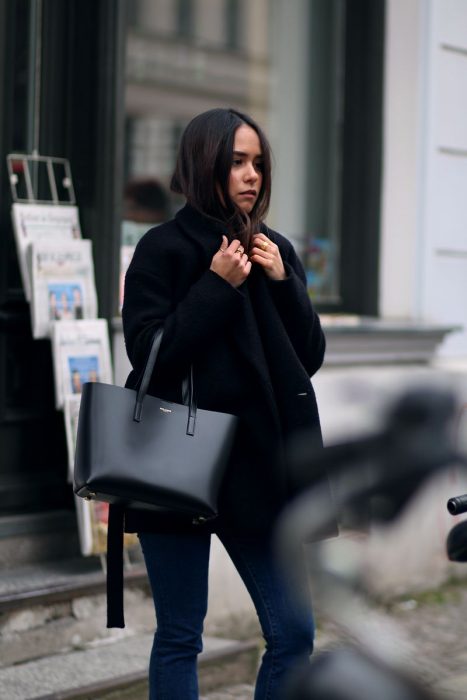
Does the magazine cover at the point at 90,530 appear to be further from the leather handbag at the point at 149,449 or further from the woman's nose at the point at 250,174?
the woman's nose at the point at 250,174

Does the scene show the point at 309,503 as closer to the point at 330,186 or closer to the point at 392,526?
the point at 392,526

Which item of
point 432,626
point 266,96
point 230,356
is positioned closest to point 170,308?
point 230,356

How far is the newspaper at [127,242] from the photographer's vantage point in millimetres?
4289

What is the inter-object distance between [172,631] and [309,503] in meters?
1.41

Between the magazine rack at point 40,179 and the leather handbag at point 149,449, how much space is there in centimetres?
186

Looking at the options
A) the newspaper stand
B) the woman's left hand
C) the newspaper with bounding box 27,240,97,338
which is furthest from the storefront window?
the woman's left hand

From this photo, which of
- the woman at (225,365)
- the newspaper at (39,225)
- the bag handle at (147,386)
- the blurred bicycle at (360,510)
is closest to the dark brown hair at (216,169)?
the woman at (225,365)

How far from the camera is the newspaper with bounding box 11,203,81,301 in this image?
3.87 meters

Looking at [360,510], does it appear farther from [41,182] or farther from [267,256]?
[41,182]

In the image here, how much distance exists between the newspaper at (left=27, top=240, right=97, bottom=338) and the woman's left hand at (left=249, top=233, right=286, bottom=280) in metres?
1.53

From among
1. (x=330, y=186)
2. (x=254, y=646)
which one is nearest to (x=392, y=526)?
(x=254, y=646)

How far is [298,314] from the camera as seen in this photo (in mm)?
2529

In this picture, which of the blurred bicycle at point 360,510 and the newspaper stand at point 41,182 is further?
the newspaper stand at point 41,182

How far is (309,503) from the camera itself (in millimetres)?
1121
